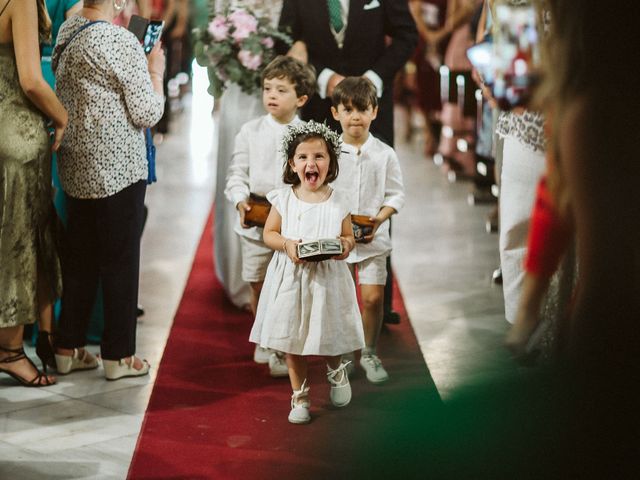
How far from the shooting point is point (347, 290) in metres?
4.28

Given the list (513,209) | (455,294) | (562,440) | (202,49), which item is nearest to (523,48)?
(513,209)

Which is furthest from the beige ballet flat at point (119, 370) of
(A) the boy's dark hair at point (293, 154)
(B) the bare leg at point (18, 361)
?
(A) the boy's dark hair at point (293, 154)

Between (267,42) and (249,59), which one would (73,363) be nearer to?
(249,59)

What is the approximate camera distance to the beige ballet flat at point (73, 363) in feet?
16.4

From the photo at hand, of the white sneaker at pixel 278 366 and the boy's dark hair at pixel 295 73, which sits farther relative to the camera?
the white sneaker at pixel 278 366

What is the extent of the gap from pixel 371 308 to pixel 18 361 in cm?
155

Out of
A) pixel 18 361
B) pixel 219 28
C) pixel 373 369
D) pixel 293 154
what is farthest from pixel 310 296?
pixel 219 28

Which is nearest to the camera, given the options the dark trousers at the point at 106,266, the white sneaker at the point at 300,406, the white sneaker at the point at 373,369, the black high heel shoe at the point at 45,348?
the white sneaker at the point at 300,406

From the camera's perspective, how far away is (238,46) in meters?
5.50

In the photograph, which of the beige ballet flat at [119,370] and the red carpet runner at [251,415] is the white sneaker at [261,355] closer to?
the red carpet runner at [251,415]

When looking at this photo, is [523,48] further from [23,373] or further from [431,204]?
[431,204]

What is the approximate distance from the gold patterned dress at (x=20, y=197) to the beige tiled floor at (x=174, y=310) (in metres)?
0.44

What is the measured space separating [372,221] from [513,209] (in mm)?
1911

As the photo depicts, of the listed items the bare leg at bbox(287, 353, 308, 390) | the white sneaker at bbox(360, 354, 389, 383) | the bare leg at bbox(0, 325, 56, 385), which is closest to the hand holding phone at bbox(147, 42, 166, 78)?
the bare leg at bbox(0, 325, 56, 385)
